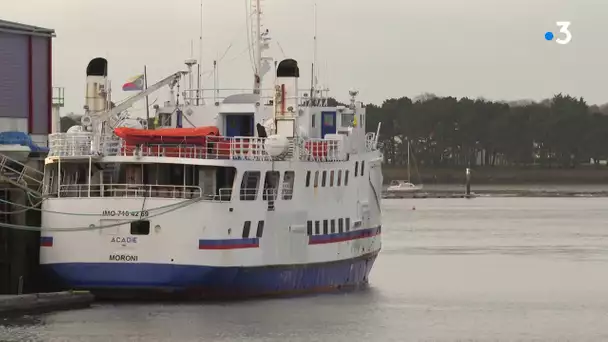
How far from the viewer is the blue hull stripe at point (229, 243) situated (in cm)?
4325

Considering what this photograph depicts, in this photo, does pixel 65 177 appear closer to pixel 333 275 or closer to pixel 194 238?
pixel 194 238

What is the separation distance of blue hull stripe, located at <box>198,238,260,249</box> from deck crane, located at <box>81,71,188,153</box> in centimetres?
481

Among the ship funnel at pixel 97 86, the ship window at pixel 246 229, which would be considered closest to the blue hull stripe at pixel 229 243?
the ship window at pixel 246 229

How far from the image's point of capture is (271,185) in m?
46.2

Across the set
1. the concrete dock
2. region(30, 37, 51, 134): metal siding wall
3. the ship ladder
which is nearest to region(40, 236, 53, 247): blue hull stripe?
the ship ladder

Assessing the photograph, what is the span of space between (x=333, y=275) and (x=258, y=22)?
1009cm

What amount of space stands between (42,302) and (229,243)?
593 cm

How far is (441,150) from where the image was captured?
19988 cm

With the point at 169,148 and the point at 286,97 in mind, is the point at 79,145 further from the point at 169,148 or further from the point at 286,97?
the point at 286,97

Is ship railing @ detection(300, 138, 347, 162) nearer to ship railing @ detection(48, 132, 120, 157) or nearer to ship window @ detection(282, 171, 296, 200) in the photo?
ship window @ detection(282, 171, 296, 200)

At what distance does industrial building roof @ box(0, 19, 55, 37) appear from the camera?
5684 cm

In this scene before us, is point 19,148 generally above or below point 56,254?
above

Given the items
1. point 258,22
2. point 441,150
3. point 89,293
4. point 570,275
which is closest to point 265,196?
point 89,293

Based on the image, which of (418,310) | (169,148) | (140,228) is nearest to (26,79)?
(169,148)
